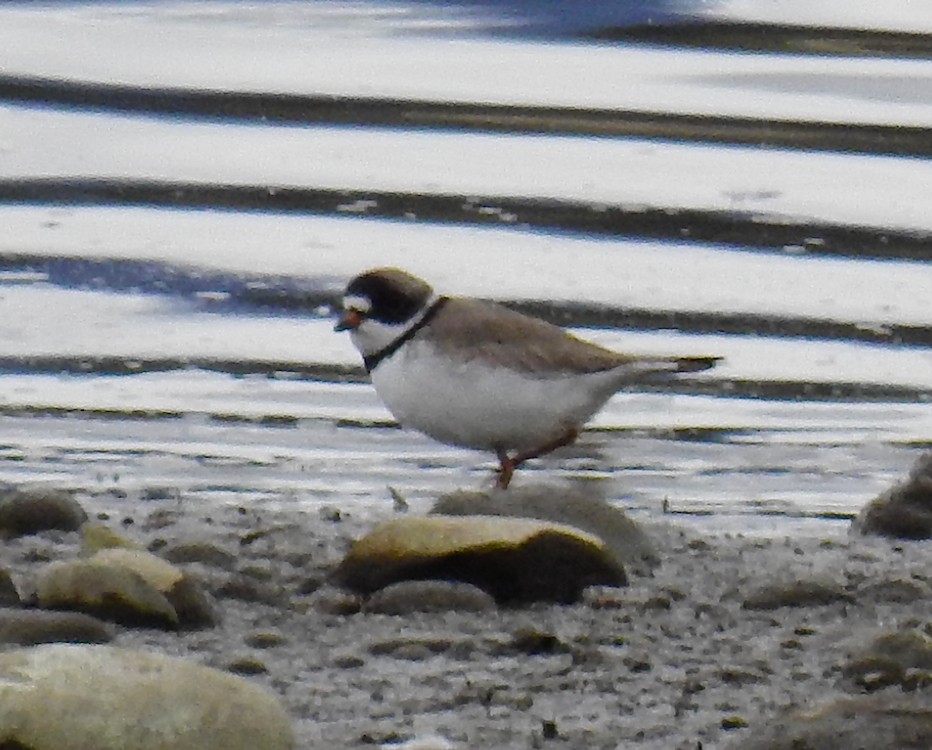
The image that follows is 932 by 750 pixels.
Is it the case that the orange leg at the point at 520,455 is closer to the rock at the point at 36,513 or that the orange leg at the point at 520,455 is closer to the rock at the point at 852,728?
the rock at the point at 36,513

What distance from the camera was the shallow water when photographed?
264 inches

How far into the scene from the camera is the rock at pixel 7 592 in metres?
4.24

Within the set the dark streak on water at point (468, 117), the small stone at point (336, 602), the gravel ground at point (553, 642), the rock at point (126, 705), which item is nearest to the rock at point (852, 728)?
the gravel ground at point (553, 642)

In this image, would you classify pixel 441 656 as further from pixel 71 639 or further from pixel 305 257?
pixel 305 257

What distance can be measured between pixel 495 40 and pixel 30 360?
466 cm

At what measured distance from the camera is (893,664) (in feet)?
12.6

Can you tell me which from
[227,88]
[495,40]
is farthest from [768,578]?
[495,40]

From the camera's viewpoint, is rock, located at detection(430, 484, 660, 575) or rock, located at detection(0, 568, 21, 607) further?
rock, located at detection(430, 484, 660, 575)

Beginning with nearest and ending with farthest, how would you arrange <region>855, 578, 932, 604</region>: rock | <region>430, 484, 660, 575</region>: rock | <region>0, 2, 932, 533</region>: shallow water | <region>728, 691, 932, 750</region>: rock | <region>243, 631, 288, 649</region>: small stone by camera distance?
1. <region>728, 691, 932, 750</region>: rock
2. <region>243, 631, 288, 649</region>: small stone
3. <region>855, 578, 932, 604</region>: rock
4. <region>430, 484, 660, 575</region>: rock
5. <region>0, 2, 932, 533</region>: shallow water

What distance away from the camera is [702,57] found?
11297mm

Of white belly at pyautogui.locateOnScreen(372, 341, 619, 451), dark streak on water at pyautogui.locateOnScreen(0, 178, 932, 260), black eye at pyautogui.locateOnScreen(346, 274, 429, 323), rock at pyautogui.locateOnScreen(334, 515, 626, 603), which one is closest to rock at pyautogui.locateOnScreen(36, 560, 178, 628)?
rock at pyautogui.locateOnScreen(334, 515, 626, 603)

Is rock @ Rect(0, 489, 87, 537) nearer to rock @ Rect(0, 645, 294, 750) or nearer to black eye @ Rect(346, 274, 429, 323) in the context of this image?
black eye @ Rect(346, 274, 429, 323)

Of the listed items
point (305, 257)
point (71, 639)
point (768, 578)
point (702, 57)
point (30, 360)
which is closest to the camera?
point (71, 639)

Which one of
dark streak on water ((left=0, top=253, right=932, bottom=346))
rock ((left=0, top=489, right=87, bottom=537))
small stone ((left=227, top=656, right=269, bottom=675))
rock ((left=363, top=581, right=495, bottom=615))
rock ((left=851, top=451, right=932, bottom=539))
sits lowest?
dark streak on water ((left=0, top=253, right=932, bottom=346))
